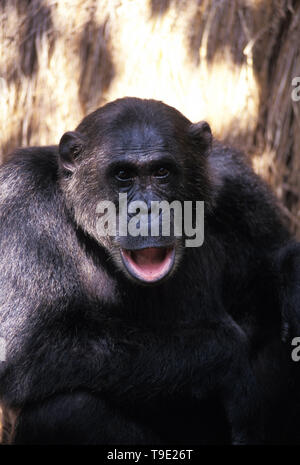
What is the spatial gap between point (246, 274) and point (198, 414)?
1.11 m

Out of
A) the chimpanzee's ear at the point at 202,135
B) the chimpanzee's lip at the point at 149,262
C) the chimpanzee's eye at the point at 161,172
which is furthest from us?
the chimpanzee's ear at the point at 202,135

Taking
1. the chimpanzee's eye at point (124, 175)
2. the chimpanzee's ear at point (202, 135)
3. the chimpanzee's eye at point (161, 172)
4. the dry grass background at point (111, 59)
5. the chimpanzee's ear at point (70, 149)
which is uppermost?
the dry grass background at point (111, 59)

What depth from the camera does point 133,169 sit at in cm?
551

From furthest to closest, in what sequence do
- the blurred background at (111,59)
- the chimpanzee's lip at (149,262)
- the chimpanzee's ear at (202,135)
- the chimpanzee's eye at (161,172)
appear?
the blurred background at (111,59), the chimpanzee's ear at (202,135), the chimpanzee's eye at (161,172), the chimpanzee's lip at (149,262)

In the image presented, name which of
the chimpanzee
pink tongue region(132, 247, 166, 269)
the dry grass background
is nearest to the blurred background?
the dry grass background

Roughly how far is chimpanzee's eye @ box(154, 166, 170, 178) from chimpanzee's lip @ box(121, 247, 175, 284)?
47 cm

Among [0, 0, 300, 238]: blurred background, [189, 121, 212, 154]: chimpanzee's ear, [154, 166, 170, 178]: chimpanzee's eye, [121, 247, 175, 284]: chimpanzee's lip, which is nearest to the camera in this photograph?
[121, 247, 175, 284]: chimpanzee's lip

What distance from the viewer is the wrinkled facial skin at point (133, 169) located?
5449 mm

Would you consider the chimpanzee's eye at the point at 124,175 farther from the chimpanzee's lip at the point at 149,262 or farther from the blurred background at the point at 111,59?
the blurred background at the point at 111,59

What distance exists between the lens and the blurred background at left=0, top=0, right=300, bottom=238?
752 cm

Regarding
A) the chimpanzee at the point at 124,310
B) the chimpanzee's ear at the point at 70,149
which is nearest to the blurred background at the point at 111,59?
the chimpanzee at the point at 124,310

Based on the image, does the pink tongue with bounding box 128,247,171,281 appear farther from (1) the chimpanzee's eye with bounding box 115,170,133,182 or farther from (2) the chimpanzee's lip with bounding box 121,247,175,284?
(1) the chimpanzee's eye with bounding box 115,170,133,182

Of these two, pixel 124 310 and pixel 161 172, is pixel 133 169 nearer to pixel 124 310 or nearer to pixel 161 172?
pixel 161 172
